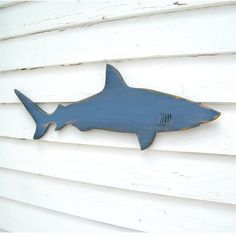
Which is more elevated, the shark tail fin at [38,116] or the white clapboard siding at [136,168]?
the shark tail fin at [38,116]

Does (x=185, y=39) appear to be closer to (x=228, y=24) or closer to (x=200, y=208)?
(x=228, y=24)

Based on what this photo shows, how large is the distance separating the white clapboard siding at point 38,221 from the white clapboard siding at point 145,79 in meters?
0.62

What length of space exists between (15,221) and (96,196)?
26.1 inches

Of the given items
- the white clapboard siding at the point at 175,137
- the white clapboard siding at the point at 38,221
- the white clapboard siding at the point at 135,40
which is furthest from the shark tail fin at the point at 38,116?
the white clapboard siding at the point at 38,221

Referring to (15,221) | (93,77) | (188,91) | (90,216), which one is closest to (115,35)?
(93,77)

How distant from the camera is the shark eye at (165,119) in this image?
48.3 inches

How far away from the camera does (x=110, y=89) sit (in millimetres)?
1378

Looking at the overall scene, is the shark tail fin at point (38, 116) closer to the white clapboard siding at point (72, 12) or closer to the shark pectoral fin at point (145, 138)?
the white clapboard siding at point (72, 12)

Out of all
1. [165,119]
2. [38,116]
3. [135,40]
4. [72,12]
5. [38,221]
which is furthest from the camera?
[38,221]

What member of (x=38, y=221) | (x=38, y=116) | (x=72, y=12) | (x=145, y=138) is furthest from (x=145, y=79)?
(x=38, y=221)

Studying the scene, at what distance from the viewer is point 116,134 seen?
1.42 meters

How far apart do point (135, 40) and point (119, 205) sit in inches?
30.6

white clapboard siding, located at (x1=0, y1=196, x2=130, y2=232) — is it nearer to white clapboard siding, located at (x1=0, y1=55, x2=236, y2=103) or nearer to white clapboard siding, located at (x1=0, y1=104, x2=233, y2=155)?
white clapboard siding, located at (x1=0, y1=104, x2=233, y2=155)

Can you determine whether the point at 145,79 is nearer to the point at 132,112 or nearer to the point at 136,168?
the point at 132,112
